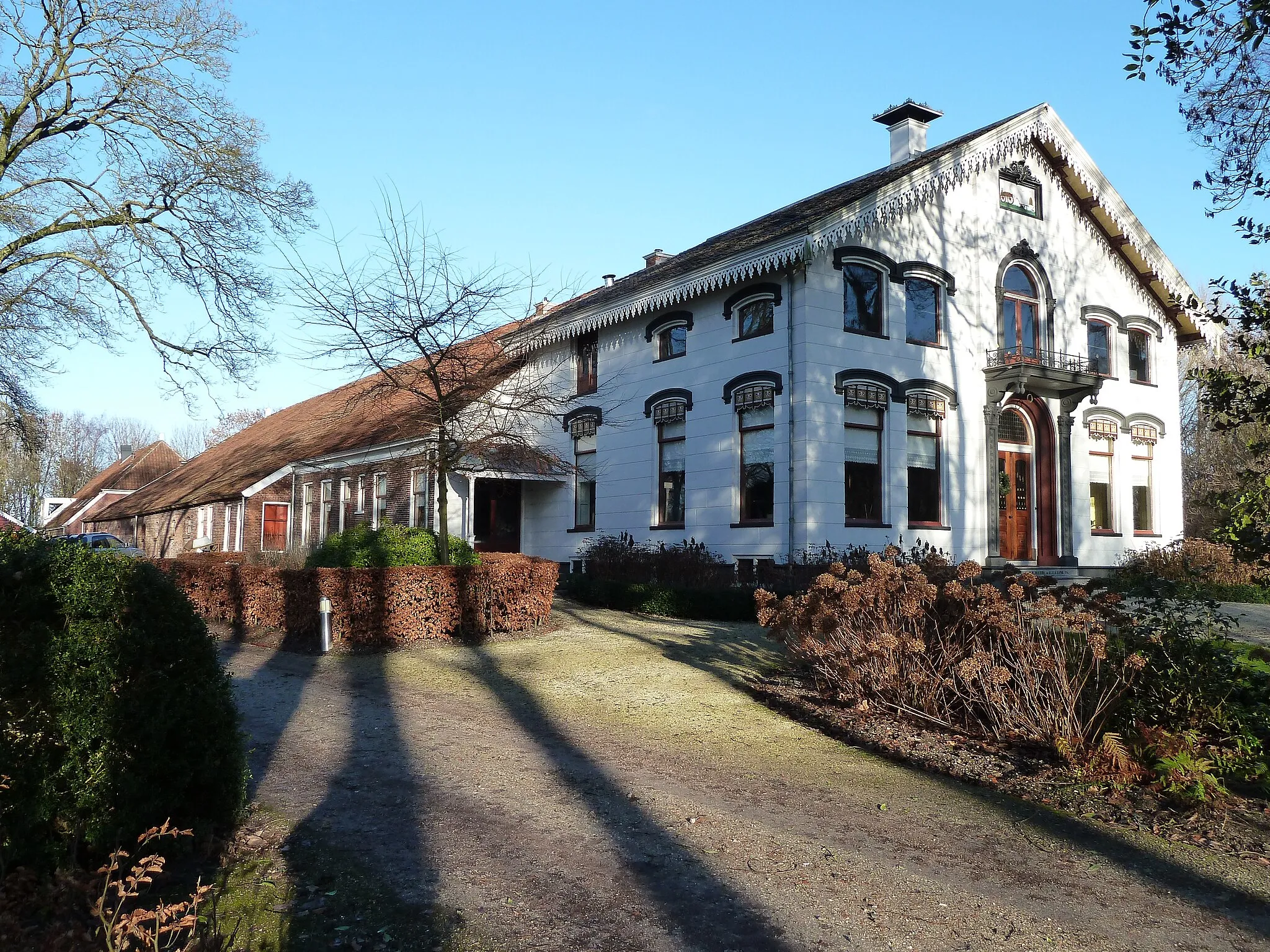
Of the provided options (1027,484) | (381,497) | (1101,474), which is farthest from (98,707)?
(381,497)

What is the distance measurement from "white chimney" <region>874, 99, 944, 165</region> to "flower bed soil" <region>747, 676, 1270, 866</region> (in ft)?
57.3

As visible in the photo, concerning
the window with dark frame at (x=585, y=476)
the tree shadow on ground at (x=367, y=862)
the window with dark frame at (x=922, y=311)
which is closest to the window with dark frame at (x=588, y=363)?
the window with dark frame at (x=585, y=476)

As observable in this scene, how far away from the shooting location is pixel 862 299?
18.5m

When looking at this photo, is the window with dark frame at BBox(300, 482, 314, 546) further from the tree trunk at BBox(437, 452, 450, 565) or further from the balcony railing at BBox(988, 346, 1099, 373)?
the balcony railing at BBox(988, 346, 1099, 373)

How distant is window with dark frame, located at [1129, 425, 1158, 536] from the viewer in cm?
2286

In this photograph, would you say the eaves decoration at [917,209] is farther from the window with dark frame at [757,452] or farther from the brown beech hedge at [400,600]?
the brown beech hedge at [400,600]

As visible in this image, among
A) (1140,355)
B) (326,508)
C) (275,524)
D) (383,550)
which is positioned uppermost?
(1140,355)

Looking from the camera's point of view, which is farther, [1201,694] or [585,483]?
[585,483]

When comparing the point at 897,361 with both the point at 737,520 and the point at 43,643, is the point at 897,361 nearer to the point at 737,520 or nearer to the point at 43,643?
the point at 737,520

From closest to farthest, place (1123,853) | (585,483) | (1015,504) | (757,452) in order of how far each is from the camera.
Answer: (1123,853), (757,452), (1015,504), (585,483)

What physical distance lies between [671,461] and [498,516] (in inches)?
249

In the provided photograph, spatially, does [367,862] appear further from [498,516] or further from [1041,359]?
[498,516]

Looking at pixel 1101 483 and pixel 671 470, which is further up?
pixel 671 470

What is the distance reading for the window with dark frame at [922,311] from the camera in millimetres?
19094
